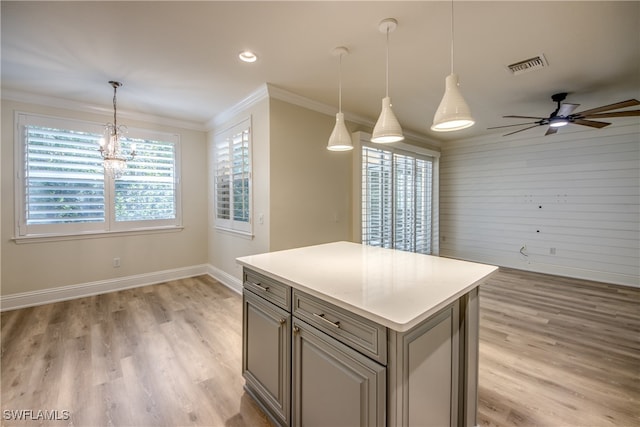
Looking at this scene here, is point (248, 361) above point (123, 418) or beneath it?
above

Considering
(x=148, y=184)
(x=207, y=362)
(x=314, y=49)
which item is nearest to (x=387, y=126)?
(x=314, y=49)

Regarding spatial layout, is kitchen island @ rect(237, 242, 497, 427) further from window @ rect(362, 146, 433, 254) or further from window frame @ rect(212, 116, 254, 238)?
window @ rect(362, 146, 433, 254)

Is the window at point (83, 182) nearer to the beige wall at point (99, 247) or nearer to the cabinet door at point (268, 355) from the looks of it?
the beige wall at point (99, 247)

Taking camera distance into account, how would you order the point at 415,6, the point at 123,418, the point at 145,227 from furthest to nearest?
the point at 145,227 → the point at 415,6 → the point at 123,418

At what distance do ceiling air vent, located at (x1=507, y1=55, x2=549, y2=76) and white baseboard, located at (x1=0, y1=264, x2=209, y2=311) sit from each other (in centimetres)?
507

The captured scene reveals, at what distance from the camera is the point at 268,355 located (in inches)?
64.7

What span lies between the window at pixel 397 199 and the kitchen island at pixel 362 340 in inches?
104

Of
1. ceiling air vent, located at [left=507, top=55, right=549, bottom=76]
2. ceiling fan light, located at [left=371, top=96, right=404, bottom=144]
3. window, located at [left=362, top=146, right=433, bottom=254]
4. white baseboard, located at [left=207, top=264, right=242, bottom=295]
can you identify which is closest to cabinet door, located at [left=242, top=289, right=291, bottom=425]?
ceiling fan light, located at [left=371, top=96, right=404, bottom=144]

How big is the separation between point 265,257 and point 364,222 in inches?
103

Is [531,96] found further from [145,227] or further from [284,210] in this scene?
[145,227]

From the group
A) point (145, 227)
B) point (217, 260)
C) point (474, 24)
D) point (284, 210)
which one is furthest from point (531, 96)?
point (145, 227)

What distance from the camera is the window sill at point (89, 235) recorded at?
3.36 m

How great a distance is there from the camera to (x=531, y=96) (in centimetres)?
343

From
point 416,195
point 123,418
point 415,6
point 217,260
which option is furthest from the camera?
point 416,195
